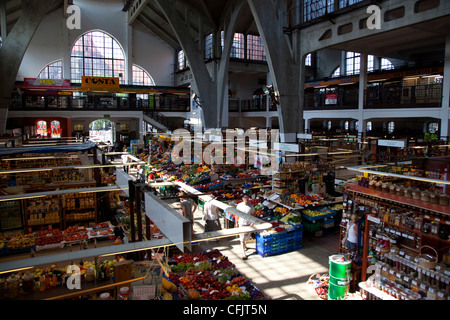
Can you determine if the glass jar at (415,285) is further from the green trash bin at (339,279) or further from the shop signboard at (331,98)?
the shop signboard at (331,98)

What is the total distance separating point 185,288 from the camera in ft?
16.8

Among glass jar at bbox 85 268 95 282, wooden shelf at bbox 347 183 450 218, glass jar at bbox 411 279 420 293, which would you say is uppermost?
wooden shelf at bbox 347 183 450 218

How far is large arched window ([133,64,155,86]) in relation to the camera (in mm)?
29828

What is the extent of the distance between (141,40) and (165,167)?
63.4 ft

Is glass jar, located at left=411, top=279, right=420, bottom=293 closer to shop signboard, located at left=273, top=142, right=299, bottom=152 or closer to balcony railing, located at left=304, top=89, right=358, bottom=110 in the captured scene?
shop signboard, located at left=273, top=142, right=299, bottom=152

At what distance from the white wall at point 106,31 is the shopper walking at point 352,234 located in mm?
26620

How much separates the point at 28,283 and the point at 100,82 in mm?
17417

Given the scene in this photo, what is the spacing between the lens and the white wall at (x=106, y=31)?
25812 mm

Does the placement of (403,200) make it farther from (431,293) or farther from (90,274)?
(90,274)

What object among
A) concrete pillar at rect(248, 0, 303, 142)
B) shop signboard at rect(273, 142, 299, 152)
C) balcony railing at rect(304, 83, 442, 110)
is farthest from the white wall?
shop signboard at rect(273, 142, 299, 152)

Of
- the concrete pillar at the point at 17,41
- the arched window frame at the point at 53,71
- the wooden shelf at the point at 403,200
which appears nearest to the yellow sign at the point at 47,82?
the arched window frame at the point at 53,71

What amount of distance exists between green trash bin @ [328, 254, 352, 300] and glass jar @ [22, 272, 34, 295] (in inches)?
186

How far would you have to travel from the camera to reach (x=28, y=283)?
4.54 meters

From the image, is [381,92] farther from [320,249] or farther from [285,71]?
[320,249]
